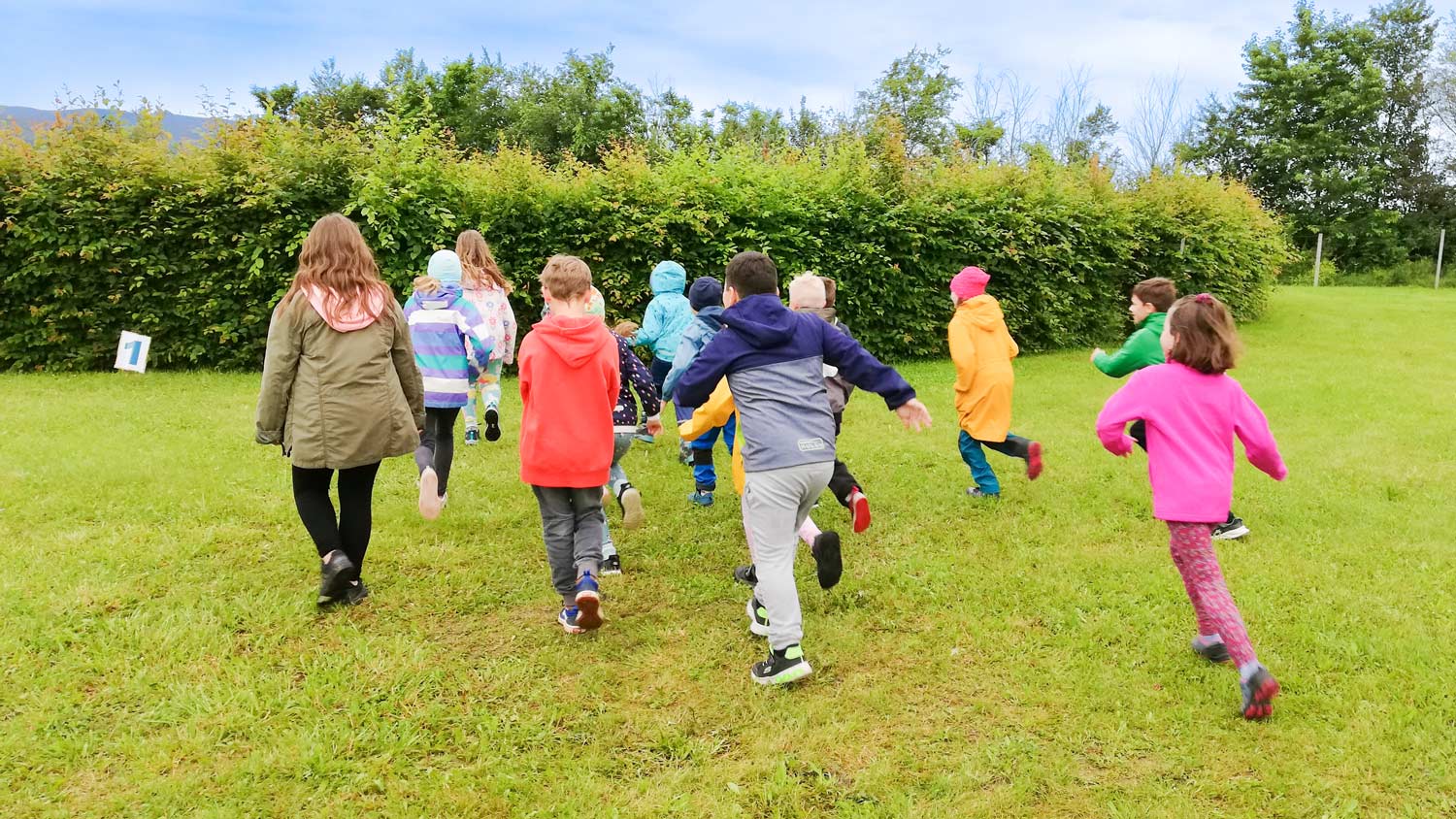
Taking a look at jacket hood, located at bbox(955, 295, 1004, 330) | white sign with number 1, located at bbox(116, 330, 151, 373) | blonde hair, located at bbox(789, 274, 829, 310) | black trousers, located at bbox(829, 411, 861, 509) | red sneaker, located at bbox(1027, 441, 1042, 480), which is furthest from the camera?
white sign with number 1, located at bbox(116, 330, 151, 373)

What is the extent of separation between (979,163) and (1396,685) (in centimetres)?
1211

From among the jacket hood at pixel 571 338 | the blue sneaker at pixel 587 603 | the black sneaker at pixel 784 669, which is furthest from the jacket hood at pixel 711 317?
the black sneaker at pixel 784 669

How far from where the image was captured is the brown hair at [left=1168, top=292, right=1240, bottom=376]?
150 inches

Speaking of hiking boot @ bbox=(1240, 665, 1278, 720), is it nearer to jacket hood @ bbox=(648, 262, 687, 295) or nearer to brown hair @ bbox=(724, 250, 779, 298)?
brown hair @ bbox=(724, 250, 779, 298)

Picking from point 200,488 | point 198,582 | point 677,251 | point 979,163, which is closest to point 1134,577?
point 198,582

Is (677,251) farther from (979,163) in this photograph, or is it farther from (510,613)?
(510,613)

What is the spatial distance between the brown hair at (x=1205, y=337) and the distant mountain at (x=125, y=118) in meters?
12.0

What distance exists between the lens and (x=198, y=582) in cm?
497

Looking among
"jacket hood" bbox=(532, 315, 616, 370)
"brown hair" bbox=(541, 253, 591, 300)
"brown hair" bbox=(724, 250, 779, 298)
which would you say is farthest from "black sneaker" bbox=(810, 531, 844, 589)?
"brown hair" bbox=(541, 253, 591, 300)

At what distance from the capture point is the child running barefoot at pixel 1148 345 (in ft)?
19.0

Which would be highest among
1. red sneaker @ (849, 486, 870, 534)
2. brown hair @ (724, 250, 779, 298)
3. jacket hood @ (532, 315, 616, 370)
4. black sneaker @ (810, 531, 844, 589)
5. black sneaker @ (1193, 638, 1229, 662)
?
brown hair @ (724, 250, 779, 298)

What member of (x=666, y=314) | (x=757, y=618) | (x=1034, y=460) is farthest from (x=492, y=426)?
(x=1034, y=460)

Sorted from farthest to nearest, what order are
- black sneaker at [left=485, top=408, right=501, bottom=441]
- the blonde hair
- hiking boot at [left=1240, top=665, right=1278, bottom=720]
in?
black sneaker at [left=485, top=408, right=501, bottom=441] → the blonde hair → hiking boot at [left=1240, top=665, right=1278, bottom=720]

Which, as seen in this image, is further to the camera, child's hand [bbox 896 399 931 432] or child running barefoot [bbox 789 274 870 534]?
child running barefoot [bbox 789 274 870 534]
